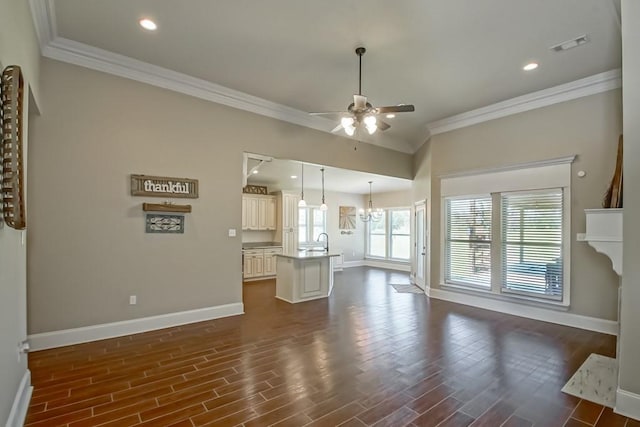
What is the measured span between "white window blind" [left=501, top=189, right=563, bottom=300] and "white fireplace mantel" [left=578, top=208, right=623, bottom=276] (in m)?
1.76

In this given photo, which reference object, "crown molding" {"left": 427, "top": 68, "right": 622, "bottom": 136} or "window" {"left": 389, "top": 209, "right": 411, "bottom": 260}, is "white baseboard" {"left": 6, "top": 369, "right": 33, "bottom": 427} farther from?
"window" {"left": 389, "top": 209, "right": 411, "bottom": 260}

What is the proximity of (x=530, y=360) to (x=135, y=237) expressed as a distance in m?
4.82

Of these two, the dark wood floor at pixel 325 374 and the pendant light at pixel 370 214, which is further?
the pendant light at pixel 370 214

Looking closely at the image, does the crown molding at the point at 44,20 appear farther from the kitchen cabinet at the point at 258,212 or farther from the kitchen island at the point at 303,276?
the kitchen cabinet at the point at 258,212

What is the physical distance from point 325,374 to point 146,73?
13.8ft

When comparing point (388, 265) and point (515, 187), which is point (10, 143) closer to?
point (515, 187)

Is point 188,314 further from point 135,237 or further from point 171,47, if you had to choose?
point 171,47

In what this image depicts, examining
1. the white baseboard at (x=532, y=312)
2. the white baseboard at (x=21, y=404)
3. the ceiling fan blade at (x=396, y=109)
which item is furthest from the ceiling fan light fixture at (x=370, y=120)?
the white baseboard at (x=532, y=312)

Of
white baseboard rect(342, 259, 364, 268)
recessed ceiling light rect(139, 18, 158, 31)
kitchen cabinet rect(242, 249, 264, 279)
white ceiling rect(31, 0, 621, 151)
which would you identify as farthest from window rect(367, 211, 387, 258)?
recessed ceiling light rect(139, 18, 158, 31)

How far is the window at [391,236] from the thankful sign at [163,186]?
24.8 ft

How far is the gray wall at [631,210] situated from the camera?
243 cm

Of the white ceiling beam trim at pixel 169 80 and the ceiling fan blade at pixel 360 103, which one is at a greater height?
the white ceiling beam trim at pixel 169 80

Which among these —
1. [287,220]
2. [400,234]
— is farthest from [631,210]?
[400,234]

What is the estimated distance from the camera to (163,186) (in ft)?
14.1
